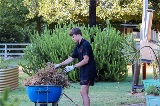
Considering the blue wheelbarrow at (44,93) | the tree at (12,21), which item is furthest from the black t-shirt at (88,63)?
the tree at (12,21)

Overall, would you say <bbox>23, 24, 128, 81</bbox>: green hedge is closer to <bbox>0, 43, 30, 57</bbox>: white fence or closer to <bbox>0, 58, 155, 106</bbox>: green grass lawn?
<bbox>0, 58, 155, 106</bbox>: green grass lawn

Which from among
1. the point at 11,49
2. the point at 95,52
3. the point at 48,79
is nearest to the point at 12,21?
the point at 11,49

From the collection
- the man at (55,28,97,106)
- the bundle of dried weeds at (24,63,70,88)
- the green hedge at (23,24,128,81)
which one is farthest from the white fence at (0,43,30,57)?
the bundle of dried weeds at (24,63,70,88)

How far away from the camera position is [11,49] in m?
34.4

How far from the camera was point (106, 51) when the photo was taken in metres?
14.7

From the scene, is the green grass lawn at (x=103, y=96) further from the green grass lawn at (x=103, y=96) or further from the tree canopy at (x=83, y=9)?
the tree canopy at (x=83, y=9)

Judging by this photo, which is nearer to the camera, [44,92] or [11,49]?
[44,92]

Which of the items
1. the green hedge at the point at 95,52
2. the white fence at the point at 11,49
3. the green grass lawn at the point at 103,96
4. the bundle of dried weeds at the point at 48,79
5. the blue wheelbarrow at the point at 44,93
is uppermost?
the bundle of dried weeds at the point at 48,79

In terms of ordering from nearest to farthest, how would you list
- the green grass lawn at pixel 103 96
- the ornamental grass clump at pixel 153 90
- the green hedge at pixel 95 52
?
the ornamental grass clump at pixel 153 90
the green grass lawn at pixel 103 96
the green hedge at pixel 95 52

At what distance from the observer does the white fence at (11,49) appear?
3409 centimetres

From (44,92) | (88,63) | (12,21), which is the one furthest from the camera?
(12,21)

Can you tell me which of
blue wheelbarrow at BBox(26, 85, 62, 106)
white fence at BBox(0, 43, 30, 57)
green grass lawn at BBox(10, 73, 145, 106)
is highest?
blue wheelbarrow at BBox(26, 85, 62, 106)

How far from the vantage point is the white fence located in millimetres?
34094

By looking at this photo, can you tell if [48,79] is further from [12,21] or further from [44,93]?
[12,21]
